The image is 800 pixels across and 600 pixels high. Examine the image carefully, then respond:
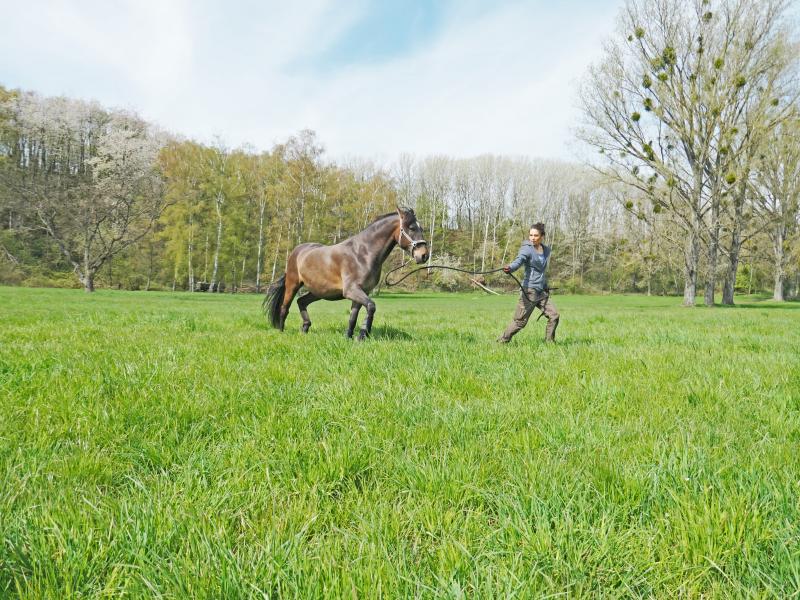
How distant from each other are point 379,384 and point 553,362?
2.53 m

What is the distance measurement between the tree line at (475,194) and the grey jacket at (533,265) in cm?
1721

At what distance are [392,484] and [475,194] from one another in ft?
256

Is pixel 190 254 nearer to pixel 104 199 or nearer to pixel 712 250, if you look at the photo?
pixel 104 199

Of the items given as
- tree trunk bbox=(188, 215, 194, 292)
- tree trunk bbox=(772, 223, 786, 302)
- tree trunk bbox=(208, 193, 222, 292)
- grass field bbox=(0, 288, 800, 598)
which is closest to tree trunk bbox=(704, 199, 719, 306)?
tree trunk bbox=(772, 223, 786, 302)

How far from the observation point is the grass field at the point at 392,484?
5.39 ft

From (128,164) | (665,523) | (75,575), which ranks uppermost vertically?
(128,164)

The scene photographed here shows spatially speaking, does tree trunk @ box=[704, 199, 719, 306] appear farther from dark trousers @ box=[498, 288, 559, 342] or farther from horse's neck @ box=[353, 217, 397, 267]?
horse's neck @ box=[353, 217, 397, 267]

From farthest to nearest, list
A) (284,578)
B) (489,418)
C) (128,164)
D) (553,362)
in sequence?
1. (128,164)
2. (553,362)
3. (489,418)
4. (284,578)

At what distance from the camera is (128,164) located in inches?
1494

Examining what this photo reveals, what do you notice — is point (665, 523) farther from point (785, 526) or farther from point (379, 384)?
point (379, 384)

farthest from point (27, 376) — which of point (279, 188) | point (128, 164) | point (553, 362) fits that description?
A: point (279, 188)

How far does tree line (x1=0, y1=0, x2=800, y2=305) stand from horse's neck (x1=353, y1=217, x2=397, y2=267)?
16.6 meters

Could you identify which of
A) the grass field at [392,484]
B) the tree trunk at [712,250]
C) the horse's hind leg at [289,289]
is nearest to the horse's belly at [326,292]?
the horse's hind leg at [289,289]

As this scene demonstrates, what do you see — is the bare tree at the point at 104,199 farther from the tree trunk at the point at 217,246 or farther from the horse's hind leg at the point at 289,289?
the horse's hind leg at the point at 289,289
